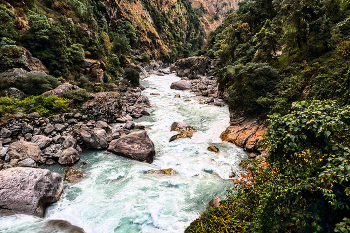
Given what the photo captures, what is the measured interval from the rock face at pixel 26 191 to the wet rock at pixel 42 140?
3.12 meters

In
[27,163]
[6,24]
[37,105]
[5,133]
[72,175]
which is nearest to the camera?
[27,163]

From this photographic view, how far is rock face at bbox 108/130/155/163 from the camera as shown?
11.0 meters

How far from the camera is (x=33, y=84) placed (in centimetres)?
1348

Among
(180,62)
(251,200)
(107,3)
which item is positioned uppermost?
(107,3)

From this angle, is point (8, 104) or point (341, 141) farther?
point (8, 104)

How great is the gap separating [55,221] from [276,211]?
303 inches

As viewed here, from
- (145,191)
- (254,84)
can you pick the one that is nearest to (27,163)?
(145,191)

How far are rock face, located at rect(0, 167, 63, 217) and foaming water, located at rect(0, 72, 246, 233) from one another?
30 centimetres

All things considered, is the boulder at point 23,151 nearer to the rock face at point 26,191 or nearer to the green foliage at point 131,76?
the rock face at point 26,191

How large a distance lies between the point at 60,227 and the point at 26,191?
85.8 inches

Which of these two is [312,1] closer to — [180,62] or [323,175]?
[323,175]

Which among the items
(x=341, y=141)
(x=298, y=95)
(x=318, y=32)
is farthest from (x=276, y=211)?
(x=318, y=32)

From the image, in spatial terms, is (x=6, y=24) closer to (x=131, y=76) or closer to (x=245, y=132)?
(x=131, y=76)

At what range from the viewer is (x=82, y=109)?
14812 mm
